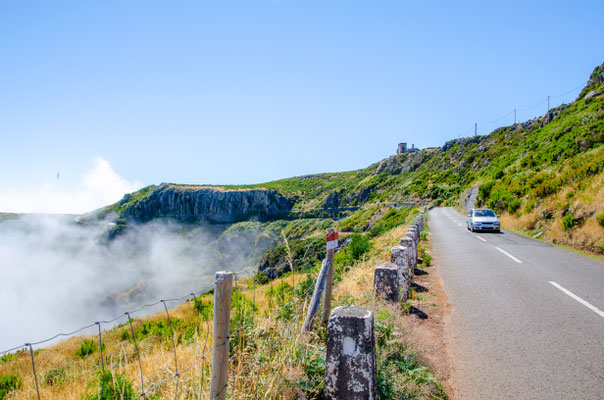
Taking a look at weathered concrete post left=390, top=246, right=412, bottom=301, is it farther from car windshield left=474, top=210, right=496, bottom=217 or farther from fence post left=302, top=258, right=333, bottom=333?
car windshield left=474, top=210, right=496, bottom=217

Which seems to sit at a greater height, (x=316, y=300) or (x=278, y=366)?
(x=316, y=300)

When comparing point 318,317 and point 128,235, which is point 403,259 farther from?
point 128,235

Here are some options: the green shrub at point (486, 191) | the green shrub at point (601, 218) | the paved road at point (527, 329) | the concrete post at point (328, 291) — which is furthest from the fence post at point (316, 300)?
the green shrub at point (486, 191)

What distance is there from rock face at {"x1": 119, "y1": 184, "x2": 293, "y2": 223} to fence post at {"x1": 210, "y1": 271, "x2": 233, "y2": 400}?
4133 inches

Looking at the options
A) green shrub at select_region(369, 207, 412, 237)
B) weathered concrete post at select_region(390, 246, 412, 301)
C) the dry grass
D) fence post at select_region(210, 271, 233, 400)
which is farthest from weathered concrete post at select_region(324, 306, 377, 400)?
green shrub at select_region(369, 207, 412, 237)

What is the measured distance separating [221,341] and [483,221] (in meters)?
18.4

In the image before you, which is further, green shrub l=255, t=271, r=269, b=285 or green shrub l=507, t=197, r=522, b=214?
green shrub l=507, t=197, r=522, b=214

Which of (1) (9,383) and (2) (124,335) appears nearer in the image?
(1) (9,383)

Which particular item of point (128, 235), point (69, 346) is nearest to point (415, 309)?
point (69, 346)

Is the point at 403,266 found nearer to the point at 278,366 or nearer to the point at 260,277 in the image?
the point at 278,366

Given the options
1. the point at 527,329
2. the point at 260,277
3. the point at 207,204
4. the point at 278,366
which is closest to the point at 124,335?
the point at 260,277

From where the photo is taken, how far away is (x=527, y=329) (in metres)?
4.56

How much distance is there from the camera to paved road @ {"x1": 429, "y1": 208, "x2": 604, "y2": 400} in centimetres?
325

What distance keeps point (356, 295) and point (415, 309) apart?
3.74 ft
